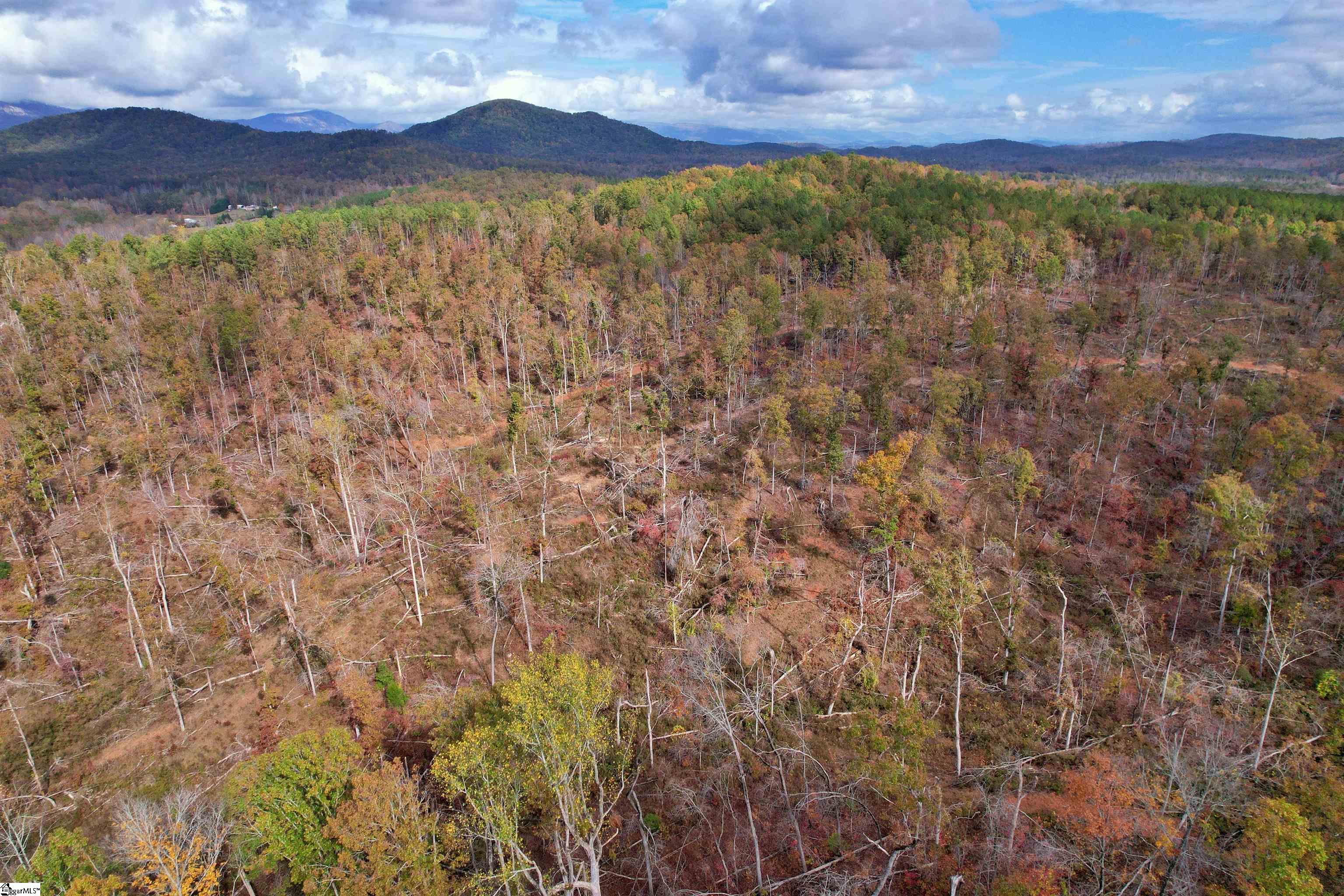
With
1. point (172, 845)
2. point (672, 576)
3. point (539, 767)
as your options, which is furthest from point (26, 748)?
point (672, 576)

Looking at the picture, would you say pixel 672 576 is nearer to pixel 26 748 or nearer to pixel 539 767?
pixel 539 767

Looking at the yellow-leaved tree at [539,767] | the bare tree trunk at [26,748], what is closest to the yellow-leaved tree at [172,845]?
the yellow-leaved tree at [539,767]

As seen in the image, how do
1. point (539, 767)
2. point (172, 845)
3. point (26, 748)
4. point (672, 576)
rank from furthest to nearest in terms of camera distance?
point (672, 576), point (26, 748), point (539, 767), point (172, 845)

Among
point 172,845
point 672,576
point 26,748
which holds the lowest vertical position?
point 26,748

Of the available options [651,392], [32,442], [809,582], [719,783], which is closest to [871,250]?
[651,392]

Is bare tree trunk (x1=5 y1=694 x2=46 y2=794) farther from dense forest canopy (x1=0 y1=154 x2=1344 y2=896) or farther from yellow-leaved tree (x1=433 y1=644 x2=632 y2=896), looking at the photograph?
→ yellow-leaved tree (x1=433 y1=644 x2=632 y2=896)

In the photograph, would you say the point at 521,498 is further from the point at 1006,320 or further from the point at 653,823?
the point at 1006,320

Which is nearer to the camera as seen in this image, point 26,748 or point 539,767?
point 539,767

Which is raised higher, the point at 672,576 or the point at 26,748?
the point at 672,576

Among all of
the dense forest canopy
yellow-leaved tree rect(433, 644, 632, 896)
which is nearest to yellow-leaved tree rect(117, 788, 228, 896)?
the dense forest canopy

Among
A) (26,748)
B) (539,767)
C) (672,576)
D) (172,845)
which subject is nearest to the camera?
Result: (172,845)
